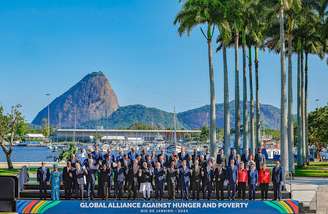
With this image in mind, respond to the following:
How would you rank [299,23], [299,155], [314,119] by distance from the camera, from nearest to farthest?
[299,23] < [299,155] < [314,119]

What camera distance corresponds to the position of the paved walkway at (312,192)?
2815cm

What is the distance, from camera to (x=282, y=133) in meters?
45.0

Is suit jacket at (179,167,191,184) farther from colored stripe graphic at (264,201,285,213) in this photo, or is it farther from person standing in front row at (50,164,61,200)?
person standing in front row at (50,164,61,200)

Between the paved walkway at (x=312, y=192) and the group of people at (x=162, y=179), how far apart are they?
76.8 inches

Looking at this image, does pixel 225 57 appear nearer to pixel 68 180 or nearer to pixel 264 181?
pixel 264 181

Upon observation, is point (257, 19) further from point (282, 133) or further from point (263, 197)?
point (263, 197)

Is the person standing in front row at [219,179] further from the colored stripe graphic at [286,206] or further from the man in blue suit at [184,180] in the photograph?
the colored stripe graphic at [286,206]

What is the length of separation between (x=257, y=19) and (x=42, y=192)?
27.9 metres

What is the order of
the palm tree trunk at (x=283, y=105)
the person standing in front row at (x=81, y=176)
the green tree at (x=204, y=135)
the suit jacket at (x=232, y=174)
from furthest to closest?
1. the green tree at (x=204, y=135)
2. the palm tree trunk at (x=283, y=105)
3. the person standing in front row at (x=81, y=176)
4. the suit jacket at (x=232, y=174)

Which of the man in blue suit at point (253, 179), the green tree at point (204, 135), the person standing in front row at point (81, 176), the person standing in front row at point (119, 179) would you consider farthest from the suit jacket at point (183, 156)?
the green tree at point (204, 135)

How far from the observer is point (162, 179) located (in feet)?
92.8

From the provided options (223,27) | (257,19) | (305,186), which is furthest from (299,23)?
(305,186)

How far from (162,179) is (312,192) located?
9.27 m

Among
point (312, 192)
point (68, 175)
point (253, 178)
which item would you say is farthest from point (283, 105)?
point (68, 175)
